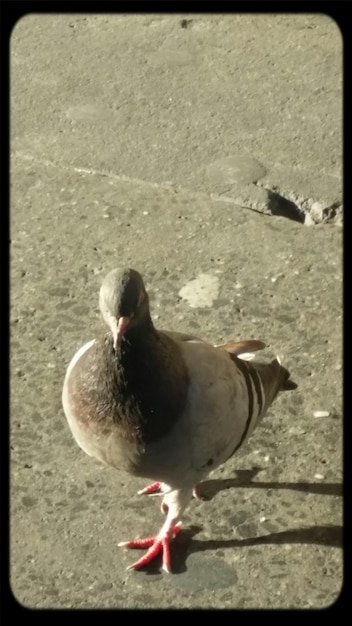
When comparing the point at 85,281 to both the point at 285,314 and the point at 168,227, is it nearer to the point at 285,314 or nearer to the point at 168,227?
the point at 168,227

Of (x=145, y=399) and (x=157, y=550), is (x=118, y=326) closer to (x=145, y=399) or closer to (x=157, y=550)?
(x=145, y=399)

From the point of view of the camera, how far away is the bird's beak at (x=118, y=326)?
3.13m

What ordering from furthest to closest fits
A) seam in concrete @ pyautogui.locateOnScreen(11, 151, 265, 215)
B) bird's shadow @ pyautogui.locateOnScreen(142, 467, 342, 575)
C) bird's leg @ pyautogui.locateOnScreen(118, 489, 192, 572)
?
seam in concrete @ pyautogui.locateOnScreen(11, 151, 265, 215)
bird's shadow @ pyautogui.locateOnScreen(142, 467, 342, 575)
bird's leg @ pyautogui.locateOnScreen(118, 489, 192, 572)

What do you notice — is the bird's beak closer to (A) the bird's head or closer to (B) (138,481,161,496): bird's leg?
(A) the bird's head

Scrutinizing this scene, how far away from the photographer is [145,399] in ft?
10.7

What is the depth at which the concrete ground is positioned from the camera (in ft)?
11.8

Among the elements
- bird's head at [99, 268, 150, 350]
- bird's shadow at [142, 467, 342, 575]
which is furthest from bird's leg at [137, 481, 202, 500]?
bird's head at [99, 268, 150, 350]

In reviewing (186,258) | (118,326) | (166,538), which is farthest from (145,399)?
(186,258)

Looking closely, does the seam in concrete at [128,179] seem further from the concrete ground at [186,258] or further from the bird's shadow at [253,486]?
the bird's shadow at [253,486]

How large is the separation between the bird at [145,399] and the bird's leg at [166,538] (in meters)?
0.05

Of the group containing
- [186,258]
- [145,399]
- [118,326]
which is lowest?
[186,258]

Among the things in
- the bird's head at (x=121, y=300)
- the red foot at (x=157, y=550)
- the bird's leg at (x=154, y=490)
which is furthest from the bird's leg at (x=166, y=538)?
the bird's head at (x=121, y=300)

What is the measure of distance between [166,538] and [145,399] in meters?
0.58
